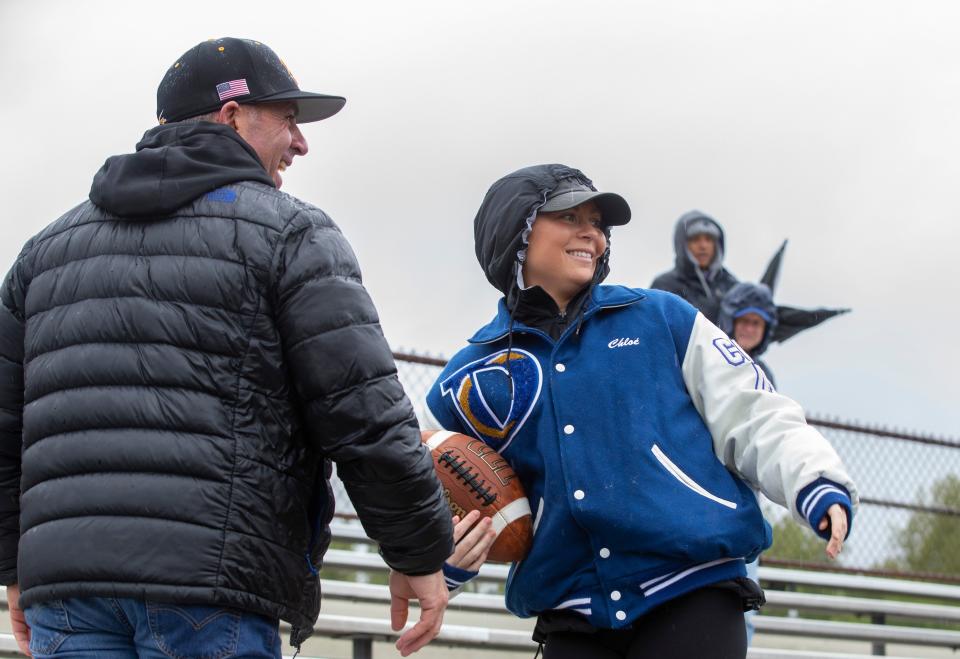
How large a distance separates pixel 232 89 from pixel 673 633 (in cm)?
160

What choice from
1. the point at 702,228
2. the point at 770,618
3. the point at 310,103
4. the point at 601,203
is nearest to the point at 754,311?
the point at 702,228

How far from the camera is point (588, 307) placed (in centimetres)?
346

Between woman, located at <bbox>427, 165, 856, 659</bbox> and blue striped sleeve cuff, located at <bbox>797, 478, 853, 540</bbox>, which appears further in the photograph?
woman, located at <bbox>427, 165, 856, 659</bbox>

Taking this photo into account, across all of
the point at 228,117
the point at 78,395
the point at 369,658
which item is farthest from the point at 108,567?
the point at 369,658

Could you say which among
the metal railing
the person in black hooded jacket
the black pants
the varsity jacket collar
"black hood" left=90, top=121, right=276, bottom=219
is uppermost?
"black hood" left=90, top=121, right=276, bottom=219

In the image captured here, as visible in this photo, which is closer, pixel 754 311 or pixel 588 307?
pixel 588 307

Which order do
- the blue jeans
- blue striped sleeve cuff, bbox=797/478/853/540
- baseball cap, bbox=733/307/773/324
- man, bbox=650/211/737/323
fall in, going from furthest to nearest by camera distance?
man, bbox=650/211/737/323, baseball cap, bbox=733/307/773/324, blue striped sleeve cuff, bbox=797/478/853/540, the blue jeans

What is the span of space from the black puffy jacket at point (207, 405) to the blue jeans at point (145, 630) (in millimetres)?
38

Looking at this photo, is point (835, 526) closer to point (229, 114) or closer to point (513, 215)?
point (513, 215)

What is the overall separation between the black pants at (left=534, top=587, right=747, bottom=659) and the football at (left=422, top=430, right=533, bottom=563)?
0.22 meters

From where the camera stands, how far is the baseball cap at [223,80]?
9.92 feet

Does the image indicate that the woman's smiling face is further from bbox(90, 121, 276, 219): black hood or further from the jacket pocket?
bbox(90, 121, 276, 219): black hood

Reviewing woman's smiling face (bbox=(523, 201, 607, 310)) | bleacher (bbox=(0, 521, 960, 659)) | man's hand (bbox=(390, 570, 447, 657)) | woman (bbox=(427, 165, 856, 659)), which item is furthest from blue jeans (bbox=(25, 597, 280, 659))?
bleacher (bbox=(0, 521, 960, 659))

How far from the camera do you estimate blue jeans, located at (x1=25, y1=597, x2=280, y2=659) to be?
2.52 metres
